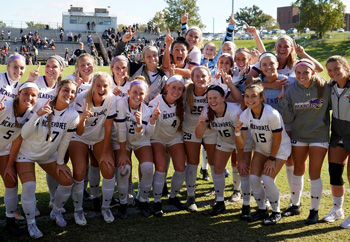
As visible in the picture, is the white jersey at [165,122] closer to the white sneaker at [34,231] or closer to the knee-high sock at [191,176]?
the knee-high sock at [191,176]

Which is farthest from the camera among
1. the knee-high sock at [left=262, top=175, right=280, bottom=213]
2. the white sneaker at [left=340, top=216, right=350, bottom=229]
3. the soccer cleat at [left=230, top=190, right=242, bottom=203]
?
the soccer cleat at [left=230, top=190, right=242, bottom=203]

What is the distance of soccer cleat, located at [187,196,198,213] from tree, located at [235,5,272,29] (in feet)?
247

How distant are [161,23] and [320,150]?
5809 centimetres

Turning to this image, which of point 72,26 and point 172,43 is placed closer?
point 172,43

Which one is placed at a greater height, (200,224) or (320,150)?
(320,150)

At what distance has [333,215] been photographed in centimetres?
449

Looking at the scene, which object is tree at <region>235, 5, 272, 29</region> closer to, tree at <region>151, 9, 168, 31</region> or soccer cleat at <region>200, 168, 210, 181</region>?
tree at <region>151, 9, 168, 31</region>

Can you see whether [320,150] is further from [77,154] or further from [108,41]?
[108,41]

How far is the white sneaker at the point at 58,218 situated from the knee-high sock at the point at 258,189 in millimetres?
2409

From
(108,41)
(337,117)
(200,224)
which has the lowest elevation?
(200,224)

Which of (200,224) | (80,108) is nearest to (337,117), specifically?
(200,224)

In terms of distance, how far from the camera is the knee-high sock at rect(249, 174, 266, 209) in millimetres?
4461

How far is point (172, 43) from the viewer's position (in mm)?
5609

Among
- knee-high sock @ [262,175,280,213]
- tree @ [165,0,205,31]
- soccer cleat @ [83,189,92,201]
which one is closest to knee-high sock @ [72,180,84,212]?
soccer cleat @ [83,189,92,201]
